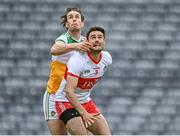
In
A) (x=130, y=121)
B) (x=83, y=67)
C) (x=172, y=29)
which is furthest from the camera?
(x=172, y=29)

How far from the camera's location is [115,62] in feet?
49.1

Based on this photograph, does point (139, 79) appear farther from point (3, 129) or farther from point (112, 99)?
point (3, 129)

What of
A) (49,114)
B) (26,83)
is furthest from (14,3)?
(49,114)

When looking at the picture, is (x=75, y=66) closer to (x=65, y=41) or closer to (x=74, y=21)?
(x=65, y=41)

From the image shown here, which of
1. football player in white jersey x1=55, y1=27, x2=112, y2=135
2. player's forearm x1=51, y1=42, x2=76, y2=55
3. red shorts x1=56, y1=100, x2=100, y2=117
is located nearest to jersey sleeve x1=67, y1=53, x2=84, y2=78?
football player in white jersey x1=55, y1=27, x2=112, y2=135

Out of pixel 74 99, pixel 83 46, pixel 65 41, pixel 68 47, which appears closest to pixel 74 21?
pixel 65 41

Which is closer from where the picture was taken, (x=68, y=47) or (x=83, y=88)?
(x=68, y=47)

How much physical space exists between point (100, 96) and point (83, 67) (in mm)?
6330

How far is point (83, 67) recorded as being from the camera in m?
8.44

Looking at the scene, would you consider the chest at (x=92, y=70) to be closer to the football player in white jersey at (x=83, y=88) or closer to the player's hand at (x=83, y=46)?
the football player in white jersey at (x=83, y=88)

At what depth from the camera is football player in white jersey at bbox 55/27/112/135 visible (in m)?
8.39

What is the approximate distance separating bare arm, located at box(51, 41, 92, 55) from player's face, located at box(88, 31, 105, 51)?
6cm

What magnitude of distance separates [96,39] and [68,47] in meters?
0.25

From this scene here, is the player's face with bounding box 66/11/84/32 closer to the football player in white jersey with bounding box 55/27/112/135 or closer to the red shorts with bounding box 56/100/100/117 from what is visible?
the football player in white jersey with bounding box 55/27/112/135
